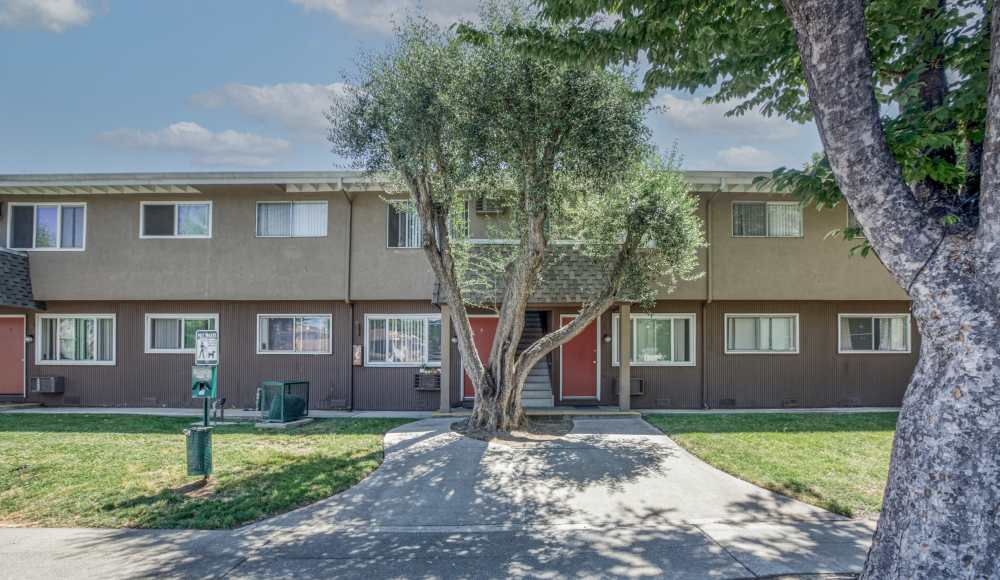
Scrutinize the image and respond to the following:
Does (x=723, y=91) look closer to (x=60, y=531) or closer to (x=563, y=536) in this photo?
(x=563, y=536)

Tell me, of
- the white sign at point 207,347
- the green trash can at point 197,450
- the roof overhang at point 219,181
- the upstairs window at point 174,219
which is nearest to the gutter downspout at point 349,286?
the roof overhang at point 219,181

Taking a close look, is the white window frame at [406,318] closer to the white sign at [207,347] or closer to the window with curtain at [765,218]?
the white sign at [207,347]

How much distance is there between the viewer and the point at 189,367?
13133 millimetres

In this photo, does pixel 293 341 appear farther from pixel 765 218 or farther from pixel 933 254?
pixel 933 254

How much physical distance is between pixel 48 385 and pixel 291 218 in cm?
717

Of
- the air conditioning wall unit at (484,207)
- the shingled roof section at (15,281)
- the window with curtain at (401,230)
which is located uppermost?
the air conditioning wall unit at (484,207)

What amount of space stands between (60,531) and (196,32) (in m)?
10.6

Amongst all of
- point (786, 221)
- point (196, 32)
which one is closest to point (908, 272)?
point (786, 221)

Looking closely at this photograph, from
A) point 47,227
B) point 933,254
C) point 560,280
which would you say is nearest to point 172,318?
point 47,227

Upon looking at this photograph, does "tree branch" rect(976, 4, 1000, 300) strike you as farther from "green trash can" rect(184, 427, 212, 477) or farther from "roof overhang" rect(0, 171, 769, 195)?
"roof overhang" rect(0, 171, 769, 195)

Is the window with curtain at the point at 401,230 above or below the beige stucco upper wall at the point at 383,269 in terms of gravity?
above

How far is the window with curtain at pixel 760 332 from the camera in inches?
514

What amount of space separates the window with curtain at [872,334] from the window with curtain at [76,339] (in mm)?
18116

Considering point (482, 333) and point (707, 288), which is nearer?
point (707, 288)
